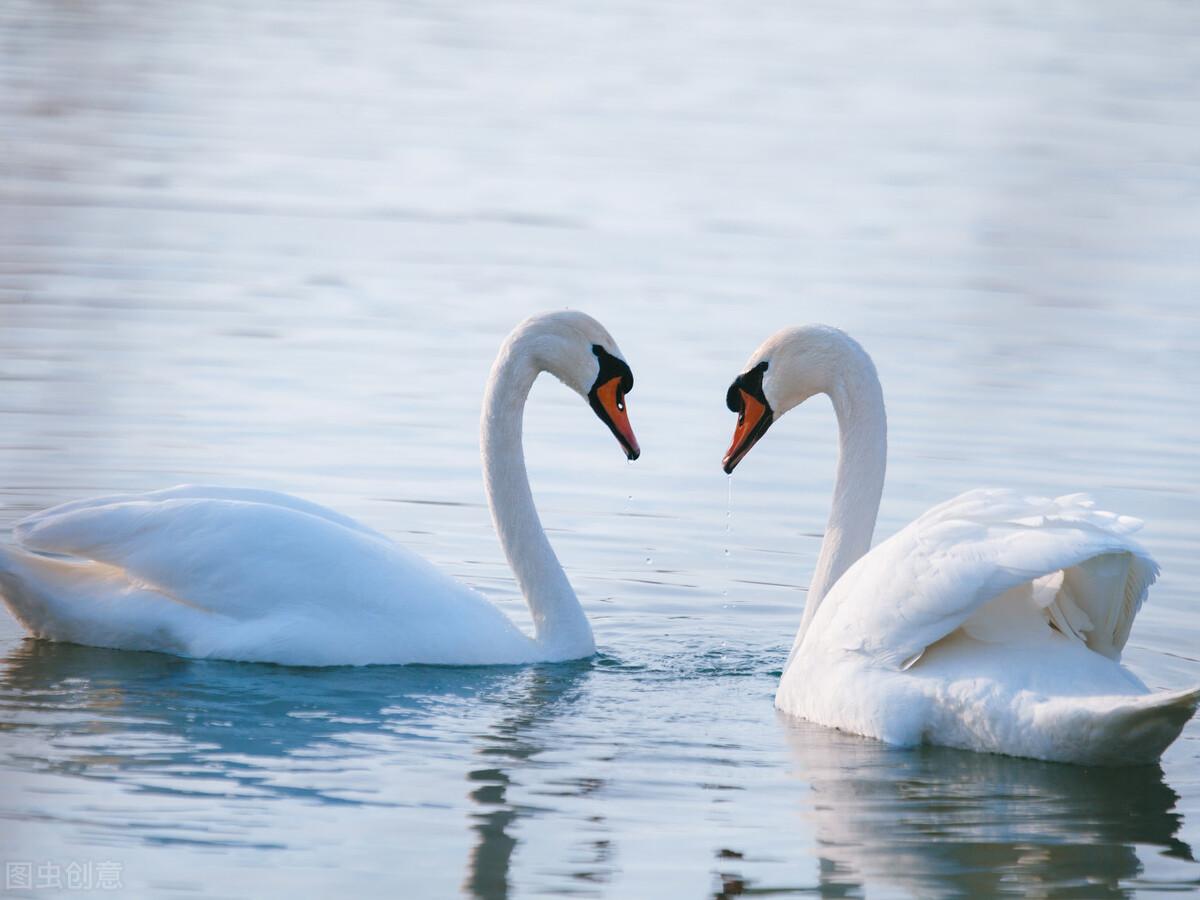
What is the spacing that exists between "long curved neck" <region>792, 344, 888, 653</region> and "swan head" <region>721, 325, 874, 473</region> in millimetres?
28

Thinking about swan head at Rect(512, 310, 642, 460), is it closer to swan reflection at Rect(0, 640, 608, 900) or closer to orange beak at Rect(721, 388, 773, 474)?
orange beak at Rect(721, 388, 773, 474)

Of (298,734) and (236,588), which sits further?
(236,588)

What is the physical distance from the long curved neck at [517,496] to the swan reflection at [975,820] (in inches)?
64.0

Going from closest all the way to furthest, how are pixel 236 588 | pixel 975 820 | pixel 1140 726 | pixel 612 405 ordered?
pixel 975 820
pixel 1140 726
pixel 236 588
pixel 612 405

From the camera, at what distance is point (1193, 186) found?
186 inches

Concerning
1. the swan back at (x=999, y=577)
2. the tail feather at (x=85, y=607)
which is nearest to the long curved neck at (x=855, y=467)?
the swan back at (x=999, y=577)

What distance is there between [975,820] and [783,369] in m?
2.63

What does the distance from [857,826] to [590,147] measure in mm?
16537

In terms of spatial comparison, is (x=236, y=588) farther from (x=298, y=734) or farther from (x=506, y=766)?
(x=506, y=766)

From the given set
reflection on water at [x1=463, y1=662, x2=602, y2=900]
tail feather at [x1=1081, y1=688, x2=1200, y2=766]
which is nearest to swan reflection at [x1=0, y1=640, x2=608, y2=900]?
reflection on water at [x1=463, y1=662, x2=602, y2=900]

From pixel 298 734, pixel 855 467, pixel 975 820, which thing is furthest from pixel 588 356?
pixel 975 820

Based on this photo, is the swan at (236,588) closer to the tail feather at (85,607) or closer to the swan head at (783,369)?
the tail feather at (85,607)

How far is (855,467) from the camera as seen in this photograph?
7680mm

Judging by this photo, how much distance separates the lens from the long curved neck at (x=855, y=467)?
7.62m
